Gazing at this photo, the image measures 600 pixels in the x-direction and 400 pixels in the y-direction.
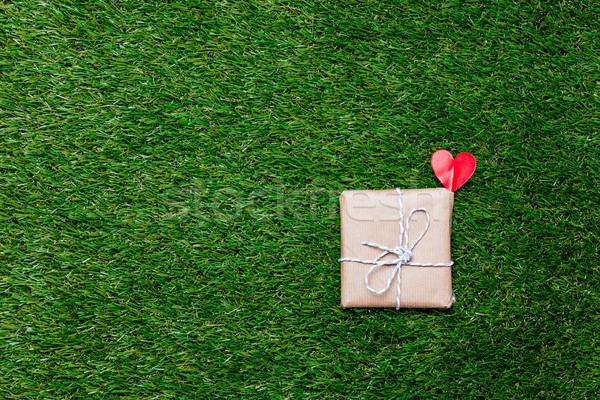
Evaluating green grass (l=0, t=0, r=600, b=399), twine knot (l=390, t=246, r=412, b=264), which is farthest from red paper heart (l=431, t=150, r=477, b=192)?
twine knot (l=390, t=246, r=412, b=264)

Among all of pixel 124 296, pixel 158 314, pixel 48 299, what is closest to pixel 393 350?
pixel 158 314

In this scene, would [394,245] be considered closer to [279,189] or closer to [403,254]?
[403,254]

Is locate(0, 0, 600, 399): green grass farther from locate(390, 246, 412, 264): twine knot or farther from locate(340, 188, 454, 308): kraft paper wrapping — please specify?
locate(390, 246, 412, 264): twine knot

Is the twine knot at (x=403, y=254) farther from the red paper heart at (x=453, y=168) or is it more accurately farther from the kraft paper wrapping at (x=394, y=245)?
the red paper heart at (x=453, y=168)

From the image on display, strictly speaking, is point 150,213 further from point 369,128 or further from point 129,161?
point 369,128

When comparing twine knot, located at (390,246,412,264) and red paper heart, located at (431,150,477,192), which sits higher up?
red paper heart, located at (431,150,477,192)

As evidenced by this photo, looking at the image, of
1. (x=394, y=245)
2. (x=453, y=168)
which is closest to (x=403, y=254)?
(x=394, y=245)
